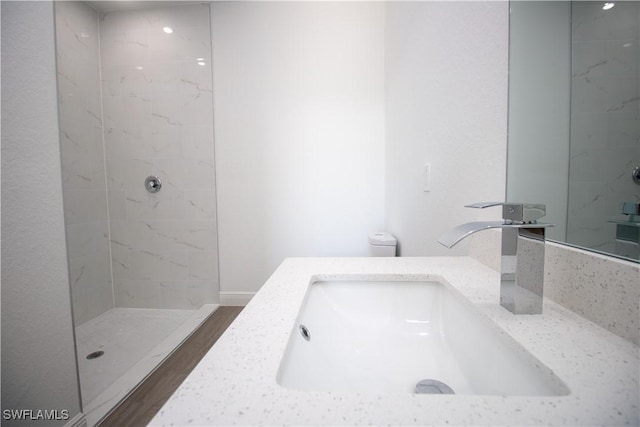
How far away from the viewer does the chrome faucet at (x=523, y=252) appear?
46 centimetres

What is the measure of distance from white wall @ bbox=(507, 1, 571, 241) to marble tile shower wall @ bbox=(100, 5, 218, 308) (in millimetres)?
2070

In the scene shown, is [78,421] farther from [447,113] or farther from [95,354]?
[447,113]

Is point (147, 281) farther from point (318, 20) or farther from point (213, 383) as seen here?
point (318, 20)

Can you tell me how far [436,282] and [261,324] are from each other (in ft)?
1.51

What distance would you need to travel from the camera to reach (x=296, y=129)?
86.7 inches

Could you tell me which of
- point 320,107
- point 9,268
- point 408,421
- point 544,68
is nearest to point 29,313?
point 9,268

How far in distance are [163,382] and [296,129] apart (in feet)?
6.18

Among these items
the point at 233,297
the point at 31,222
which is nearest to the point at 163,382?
the point at 233,297

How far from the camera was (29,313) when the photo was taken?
93 cm

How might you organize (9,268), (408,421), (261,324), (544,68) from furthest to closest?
(9,268) < (544,68) < (261,324) < (408,421)

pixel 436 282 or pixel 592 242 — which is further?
pixel 436 282

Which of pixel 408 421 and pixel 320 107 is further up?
pixel 320 107

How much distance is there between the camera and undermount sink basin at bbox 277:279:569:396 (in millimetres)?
405

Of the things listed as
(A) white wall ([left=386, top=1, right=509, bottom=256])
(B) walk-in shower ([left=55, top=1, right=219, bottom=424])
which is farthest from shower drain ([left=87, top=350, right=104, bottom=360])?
(A) white wall ([left=386, top=1, right=509, bottom=256])
